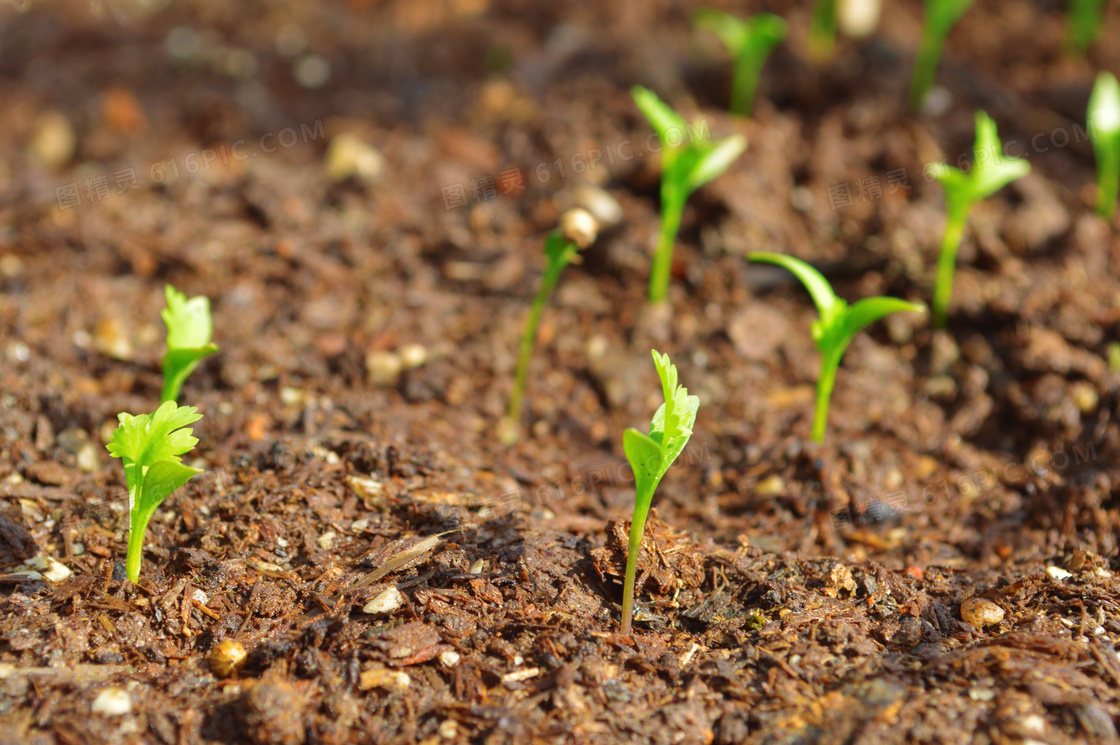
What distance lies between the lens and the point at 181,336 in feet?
5.82

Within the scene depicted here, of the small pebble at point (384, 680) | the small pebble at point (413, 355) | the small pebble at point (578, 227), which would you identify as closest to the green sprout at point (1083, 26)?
the small pebble at point (578, 227)

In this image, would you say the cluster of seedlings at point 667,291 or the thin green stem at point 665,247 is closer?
the cluster of seedlings at point 667,291

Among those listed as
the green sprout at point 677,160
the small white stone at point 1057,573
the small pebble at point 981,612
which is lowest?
the small pebble at point 981,612

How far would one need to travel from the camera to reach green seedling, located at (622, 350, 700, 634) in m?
1.41

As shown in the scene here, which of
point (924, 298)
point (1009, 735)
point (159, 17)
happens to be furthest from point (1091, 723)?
point (159, 17)

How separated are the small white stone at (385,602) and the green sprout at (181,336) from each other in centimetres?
63

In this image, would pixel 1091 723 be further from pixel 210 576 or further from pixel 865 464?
pixel 210 576

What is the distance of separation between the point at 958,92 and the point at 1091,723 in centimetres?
269

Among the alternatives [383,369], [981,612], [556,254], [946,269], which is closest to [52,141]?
[383,369]

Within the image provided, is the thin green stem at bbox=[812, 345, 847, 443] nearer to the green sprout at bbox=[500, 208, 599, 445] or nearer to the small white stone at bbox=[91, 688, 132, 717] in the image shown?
the green sprout at bbox=[500, 208, 599, 445]

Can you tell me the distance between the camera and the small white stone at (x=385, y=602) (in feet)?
5.13

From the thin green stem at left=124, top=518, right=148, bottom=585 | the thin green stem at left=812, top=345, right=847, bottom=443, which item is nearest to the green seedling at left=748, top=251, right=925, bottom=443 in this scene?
the thin green stem at left=812, top=345, right=847, bottom=443

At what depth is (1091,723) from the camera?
130 centimetres

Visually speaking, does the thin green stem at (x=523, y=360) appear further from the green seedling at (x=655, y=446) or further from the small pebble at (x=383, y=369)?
the green seedling at (x=655, y=446)
